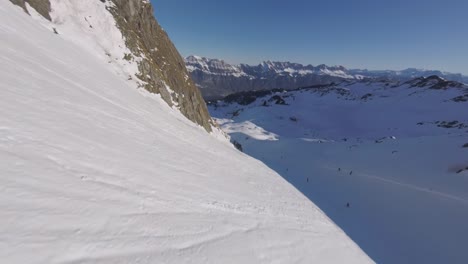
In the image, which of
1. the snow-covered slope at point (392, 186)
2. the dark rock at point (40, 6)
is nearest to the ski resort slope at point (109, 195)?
the dark rock at point (40, 6)

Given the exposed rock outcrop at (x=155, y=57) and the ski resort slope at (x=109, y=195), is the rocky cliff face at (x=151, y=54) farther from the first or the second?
the ski resort slope at (x=109, y=195)

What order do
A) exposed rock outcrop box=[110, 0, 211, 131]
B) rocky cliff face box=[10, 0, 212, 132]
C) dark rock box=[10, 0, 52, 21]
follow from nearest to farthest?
1. dark rock box=[10, 0, 52, 21]
2. rocky cliff face box=[10, 0, 212, 132]
3. exposed rock outcrop box=[110, 0, 211, 131]

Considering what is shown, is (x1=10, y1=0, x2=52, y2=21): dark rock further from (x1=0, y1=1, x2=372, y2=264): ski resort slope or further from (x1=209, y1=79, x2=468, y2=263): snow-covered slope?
(x1=209, y1=79, x2=468, y2=263): snow-covered slope

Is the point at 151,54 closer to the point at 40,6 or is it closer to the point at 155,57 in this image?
the point at 155,57

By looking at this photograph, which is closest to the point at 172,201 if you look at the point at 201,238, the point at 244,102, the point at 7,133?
the point at 201,238

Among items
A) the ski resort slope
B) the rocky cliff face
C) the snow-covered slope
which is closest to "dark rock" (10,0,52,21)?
the rocky cliff face

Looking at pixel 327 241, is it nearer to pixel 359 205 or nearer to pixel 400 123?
pixel 359 205
